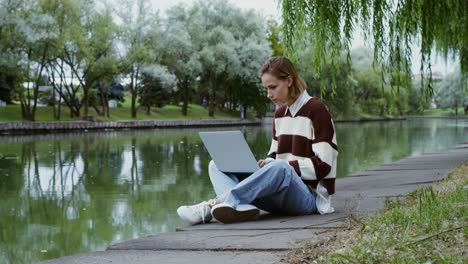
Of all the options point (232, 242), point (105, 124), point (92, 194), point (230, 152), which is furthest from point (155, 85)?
point (232, 242)

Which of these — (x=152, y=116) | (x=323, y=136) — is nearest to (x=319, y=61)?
(x=323, y=136)

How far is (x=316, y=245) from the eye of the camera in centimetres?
338

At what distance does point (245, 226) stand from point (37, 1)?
32307 millimetres

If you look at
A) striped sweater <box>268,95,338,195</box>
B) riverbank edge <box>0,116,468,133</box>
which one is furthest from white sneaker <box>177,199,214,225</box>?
riverbank edge <box>0,116,468,133</box>

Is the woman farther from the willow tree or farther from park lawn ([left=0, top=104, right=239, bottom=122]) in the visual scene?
park lawn ([left=0, top=104, right=239, bottom=122])

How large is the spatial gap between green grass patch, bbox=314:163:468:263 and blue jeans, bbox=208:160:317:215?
94cm

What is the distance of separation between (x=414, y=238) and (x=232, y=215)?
188 centimetres

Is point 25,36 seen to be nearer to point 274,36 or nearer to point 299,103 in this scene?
point 274,36

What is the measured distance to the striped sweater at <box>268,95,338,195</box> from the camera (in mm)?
4473

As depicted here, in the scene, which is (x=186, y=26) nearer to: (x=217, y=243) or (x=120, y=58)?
(x=120, y=58)

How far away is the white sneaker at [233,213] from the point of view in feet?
14.8

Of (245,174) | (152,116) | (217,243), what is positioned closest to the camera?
(217,243)

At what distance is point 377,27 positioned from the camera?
15.6 ft

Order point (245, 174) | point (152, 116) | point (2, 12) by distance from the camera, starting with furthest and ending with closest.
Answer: point (152, 116), point (2, 12), point (245, 174)
